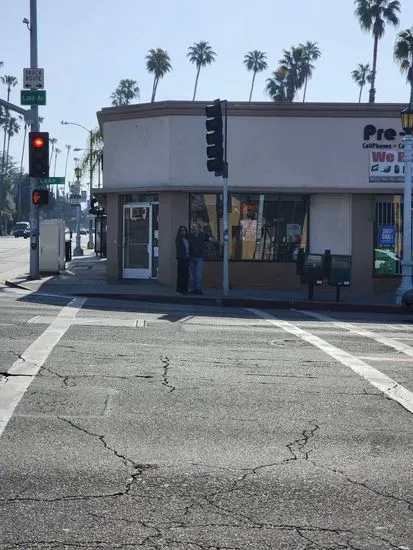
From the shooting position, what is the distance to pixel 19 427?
24.8ft

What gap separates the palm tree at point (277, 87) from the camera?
268 ft

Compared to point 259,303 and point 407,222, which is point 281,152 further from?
point 259,303

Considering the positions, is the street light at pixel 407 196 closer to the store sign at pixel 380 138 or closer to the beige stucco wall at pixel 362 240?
the store sign at pixel 380 138

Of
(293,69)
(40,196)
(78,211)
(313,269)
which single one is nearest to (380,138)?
(313,269)

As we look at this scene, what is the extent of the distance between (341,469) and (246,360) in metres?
4.92

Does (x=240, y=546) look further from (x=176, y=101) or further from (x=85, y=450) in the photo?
(x=176, y=101)

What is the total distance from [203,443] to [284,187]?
18474 millimetres

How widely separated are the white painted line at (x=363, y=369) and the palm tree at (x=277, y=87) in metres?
68.1

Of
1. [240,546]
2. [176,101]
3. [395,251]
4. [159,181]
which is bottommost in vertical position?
[240,546]

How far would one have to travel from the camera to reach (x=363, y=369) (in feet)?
36.4

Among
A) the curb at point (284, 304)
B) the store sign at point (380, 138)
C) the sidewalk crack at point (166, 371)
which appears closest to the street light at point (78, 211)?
the store sign at point (380, 138)

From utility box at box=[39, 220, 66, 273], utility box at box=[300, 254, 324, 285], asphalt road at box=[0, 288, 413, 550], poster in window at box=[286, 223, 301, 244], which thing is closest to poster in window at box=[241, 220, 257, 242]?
poster in window at box=[286, 223, 301, 244]

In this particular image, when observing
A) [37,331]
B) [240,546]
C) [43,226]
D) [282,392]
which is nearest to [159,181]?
[43,226]

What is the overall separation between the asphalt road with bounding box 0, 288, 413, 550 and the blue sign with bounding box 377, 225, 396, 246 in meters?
12.3
